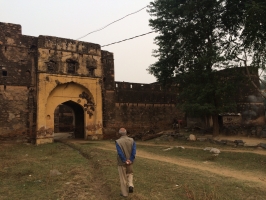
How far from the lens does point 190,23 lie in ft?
49.0

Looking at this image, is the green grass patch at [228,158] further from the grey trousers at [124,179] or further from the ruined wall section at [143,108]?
the ruined wall section at [143,108]

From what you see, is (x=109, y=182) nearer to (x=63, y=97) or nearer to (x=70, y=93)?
(x=63, y=97)

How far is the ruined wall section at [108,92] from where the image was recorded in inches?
717

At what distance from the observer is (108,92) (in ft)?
60.9

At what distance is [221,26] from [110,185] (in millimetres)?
12649

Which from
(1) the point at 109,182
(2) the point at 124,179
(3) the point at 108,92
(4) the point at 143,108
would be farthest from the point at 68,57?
(2) the point at 124,179

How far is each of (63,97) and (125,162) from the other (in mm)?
12546

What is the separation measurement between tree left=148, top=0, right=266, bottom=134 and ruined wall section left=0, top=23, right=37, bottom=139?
8476 mm

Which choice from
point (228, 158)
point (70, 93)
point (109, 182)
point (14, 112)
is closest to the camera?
point (109, 182)

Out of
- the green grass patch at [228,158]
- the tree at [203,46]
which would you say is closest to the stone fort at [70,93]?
the tree at [203,46]

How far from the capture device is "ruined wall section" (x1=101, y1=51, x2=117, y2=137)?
18.2m

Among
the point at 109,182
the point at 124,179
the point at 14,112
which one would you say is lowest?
the point at 109,182

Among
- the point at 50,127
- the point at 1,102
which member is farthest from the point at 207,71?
the point at 1,102

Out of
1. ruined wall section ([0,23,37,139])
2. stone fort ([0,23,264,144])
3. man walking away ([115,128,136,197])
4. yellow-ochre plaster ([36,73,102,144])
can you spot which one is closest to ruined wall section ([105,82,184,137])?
stone fort ([0,23,264,144])
